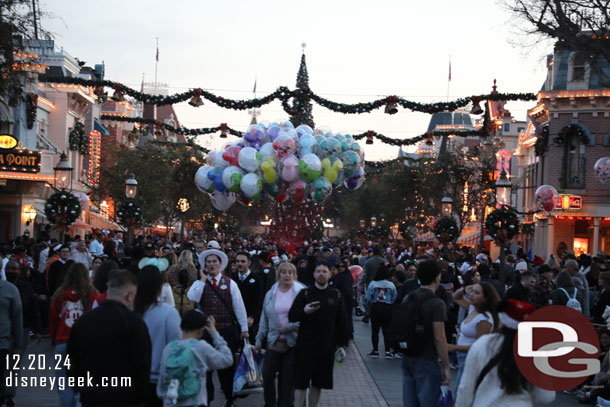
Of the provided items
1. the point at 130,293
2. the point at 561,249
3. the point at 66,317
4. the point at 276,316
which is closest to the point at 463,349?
the point at 276,316

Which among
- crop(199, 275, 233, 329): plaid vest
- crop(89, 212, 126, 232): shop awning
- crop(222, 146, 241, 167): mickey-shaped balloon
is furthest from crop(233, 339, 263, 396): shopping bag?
crop(89, 212, 126, 232): shop awning

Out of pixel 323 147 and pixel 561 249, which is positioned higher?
pixel 323 147

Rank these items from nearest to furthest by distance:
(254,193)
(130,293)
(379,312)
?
(130,293) → (379,312) → (254,193)

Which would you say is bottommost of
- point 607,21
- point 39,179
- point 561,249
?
point 561,249

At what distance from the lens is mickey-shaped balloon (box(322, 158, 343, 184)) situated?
81.9ft

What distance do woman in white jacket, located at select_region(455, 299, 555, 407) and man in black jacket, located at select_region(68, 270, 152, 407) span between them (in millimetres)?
2257

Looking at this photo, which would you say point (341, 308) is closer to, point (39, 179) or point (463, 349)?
point (463, 349)

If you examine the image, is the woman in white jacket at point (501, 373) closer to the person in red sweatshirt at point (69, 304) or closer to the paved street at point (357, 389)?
the person in red sweatshirt at point (69, 304)

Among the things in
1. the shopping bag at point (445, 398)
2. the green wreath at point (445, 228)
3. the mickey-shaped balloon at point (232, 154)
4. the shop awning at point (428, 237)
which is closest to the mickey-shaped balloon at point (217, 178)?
the mickey-shaped balloon at point (232, 154)

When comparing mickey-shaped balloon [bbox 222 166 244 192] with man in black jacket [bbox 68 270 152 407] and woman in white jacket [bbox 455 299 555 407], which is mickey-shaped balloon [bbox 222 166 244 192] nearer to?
man in black jacket [bbox 68 270 152 407]

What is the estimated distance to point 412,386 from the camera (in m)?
8.73

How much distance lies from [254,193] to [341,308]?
1434cm

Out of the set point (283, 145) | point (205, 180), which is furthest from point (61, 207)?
point (283, 145)
